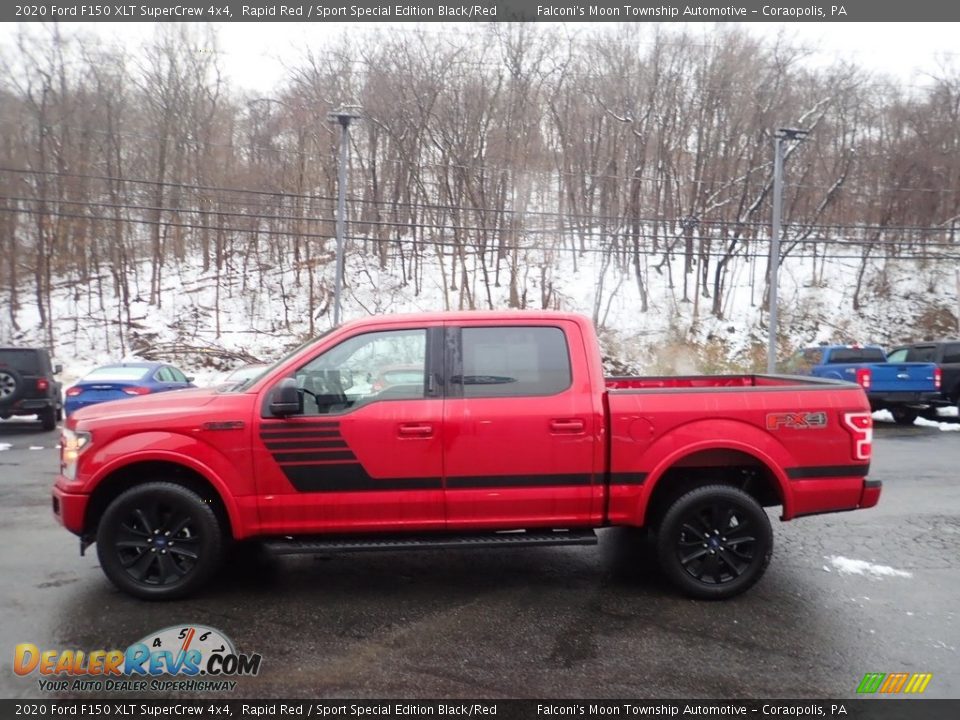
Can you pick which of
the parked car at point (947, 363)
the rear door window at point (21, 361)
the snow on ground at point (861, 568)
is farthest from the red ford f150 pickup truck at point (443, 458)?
the parked car at point (947, 363)

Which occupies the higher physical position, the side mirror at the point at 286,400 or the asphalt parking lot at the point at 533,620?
the side mirror at the point at 286,400

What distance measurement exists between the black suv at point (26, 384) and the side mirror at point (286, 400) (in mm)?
11933

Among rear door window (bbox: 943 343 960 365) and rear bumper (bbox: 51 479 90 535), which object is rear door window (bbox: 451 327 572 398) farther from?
rear door window (bbox: 943 343 960 365)

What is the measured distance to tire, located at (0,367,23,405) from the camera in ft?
44.5

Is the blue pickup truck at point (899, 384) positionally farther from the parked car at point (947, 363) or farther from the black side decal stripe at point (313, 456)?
the black side decal stripe at point (313, 456)

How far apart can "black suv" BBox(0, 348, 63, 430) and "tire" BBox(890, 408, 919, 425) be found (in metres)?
18.8

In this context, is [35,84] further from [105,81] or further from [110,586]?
[110,586]

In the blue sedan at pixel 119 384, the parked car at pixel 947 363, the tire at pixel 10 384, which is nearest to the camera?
the blue sedan at pixel 119 384

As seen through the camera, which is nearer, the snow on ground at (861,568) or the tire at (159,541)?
the tire at (159,541)

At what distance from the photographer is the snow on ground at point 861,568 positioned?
17.6 ft

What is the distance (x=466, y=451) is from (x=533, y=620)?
117cm

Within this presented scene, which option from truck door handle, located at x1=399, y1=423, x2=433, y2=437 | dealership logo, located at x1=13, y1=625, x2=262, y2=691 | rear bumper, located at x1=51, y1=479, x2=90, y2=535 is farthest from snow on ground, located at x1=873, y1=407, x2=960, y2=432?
rear bumper, located at x1=51, y1=479, x2=90, y2=535

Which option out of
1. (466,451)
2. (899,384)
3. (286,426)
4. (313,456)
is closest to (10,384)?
(286,426)

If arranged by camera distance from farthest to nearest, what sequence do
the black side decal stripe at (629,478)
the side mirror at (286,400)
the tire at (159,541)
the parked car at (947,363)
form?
the parked car at (947,363)
the black side decal stripe at (629,478)
the tire at (159,541)
the side mirror at (286,400)
